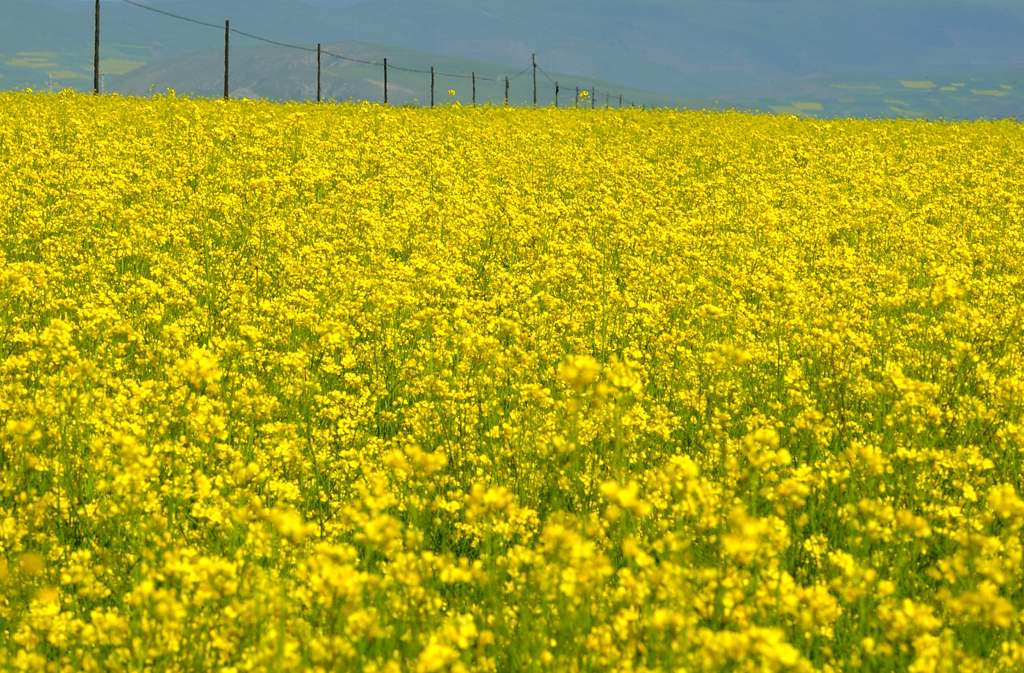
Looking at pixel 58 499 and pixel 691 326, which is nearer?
pixel 58 499

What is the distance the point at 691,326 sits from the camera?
29.4ft

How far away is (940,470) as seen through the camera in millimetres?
5574

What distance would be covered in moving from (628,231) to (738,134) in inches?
522

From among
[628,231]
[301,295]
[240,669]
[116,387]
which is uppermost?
[628,231]

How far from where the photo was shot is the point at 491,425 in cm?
657

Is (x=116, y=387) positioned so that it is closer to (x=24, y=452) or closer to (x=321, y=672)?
(x=24, y=452)

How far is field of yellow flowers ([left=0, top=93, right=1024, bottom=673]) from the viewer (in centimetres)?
379

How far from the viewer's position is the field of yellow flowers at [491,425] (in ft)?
12.4

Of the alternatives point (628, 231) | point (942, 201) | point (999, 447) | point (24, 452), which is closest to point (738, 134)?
point (942, 201)

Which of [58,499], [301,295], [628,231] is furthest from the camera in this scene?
[628,231]

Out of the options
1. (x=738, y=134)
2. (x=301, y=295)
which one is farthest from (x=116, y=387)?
(x=738, y=134)

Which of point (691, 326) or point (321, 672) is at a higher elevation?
point (691, 326)

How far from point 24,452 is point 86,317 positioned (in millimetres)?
2646

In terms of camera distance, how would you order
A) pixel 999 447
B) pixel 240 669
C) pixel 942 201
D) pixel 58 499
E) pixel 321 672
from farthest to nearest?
pixel 942 201
pixel 999 447
pixel 58 499
pixel 240 669
pixel 321 672
